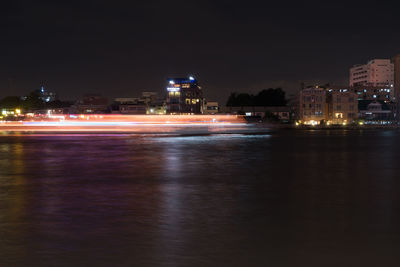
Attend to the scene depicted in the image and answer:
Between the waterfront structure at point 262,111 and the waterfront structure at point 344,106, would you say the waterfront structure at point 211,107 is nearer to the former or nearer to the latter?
the waterfront structure at point 262,111

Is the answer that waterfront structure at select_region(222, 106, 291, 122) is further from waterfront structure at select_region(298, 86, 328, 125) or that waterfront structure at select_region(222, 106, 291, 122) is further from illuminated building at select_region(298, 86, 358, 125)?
waterfront structure at select_region(298, 86, 328, 125)

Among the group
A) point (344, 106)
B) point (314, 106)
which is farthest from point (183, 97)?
point (344, 106)

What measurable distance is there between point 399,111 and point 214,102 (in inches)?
2779

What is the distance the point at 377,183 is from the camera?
10.8m

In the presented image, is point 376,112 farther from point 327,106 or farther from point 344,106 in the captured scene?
point 327,106

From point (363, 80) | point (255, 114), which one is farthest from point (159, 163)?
point (363, 80)

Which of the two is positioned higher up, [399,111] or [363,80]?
[363,80]

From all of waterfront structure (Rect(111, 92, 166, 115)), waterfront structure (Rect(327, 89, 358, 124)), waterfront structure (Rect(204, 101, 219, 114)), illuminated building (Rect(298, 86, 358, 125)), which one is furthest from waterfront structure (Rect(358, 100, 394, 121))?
waterfront structure (Rect(111, 92, 166, 115))

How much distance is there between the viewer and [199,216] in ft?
23.7

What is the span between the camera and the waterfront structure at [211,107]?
4941 inches

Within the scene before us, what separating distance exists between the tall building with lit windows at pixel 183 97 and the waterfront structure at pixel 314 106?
36728mm

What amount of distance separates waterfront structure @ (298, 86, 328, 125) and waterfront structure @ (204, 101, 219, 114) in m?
37.8

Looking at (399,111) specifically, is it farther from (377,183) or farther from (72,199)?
(72,199)

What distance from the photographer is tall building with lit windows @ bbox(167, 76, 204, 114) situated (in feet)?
392
